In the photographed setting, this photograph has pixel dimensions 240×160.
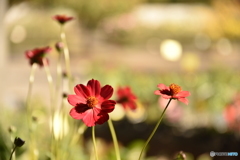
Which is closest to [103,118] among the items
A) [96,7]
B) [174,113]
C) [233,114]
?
[233,114]

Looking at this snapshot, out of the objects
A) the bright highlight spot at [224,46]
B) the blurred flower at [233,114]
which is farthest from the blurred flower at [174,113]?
the bright highlight spot at [224,46]

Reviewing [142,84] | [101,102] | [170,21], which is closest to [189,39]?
[170,21]

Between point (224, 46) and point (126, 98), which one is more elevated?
point (126, 98)

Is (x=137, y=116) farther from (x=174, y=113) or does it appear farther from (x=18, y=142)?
(x=18, y=142)

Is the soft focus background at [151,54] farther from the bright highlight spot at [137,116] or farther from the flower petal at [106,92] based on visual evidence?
the flower petal at [106,92]

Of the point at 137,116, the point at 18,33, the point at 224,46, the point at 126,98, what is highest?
the point at 126,98
